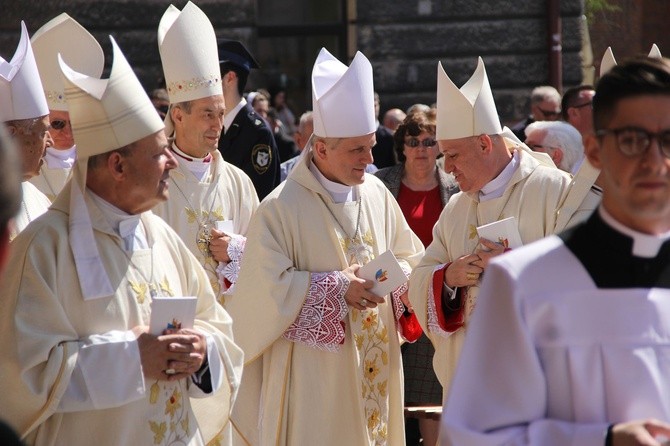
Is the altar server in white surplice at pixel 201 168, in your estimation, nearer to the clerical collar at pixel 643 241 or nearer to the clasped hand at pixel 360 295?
the clasped hand at pixel 360 295

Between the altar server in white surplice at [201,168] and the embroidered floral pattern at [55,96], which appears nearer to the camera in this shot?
the altar server in white surplice at [201,168]

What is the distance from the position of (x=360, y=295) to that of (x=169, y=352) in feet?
5.60

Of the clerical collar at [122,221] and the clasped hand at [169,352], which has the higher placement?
the clerical collar at [122,221]

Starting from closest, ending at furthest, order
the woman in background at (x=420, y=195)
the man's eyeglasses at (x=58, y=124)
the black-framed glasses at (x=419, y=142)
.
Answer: the man's eyeglasses at (x=58, y=124)
the woman in background at (x=420, y=195)
the black-framed glasses at (x=419, y=142)

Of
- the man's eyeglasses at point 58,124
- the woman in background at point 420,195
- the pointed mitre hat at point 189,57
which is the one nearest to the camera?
the pointed mitre hat at point 189,57

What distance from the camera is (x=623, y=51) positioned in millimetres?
21750

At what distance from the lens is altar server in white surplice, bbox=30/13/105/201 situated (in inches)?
275

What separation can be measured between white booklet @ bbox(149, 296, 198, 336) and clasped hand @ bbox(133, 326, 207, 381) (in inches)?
0.8

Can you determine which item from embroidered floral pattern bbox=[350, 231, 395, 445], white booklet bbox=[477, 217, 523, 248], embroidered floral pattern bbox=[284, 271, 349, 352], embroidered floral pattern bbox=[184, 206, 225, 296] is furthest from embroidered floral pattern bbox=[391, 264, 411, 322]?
embroidered floral pattern bbox=[184, 206, 225, 296]

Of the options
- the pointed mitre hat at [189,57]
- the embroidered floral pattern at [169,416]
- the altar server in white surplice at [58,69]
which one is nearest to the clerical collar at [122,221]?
the embroidered floral pattern at [169,416]

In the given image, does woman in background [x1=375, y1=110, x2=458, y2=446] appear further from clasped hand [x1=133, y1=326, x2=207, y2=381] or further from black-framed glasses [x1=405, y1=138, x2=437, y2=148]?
clasped hand [x1=133, y1=326, x2=207, y2=381]

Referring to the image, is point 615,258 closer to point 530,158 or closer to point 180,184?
point 530,158

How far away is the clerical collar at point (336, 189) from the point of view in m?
6.05

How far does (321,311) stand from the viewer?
5781 mm
